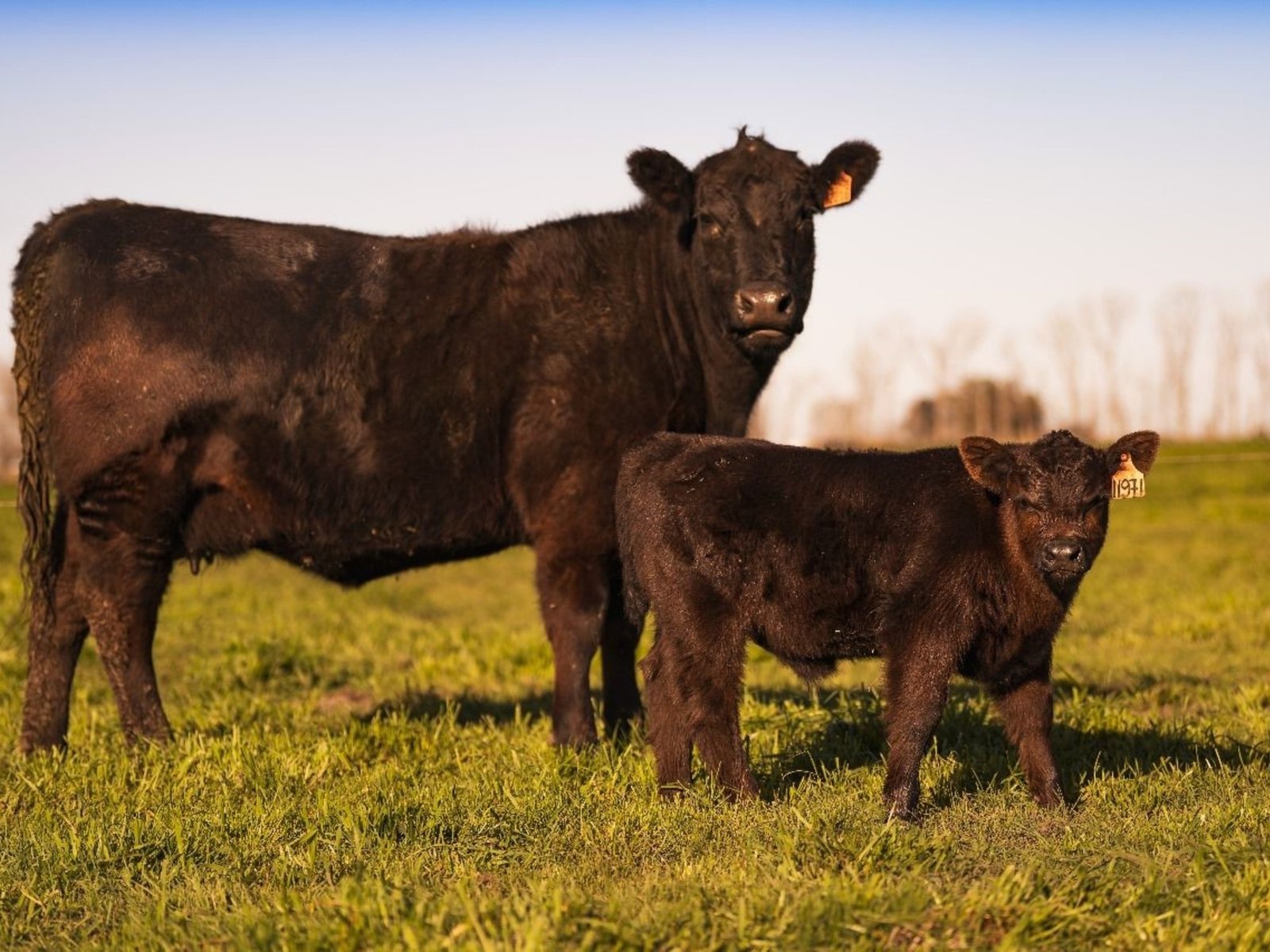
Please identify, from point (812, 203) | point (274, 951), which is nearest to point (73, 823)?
point (274, 951)

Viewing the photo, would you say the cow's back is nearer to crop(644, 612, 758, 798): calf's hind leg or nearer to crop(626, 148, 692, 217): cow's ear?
crop(626, 148, 692, 217): cow's ear

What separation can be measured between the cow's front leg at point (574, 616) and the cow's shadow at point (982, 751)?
45.4 inches

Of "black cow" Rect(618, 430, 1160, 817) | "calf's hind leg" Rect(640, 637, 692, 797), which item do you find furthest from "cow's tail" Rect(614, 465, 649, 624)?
"calf's hind leg" Rect(640, 637, 692, 797)

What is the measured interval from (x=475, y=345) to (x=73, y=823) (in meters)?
3.36

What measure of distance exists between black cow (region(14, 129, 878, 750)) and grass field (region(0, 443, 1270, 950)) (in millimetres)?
920

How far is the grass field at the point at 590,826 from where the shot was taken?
4359mm

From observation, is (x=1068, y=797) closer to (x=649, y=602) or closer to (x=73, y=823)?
(x=649, y=602)

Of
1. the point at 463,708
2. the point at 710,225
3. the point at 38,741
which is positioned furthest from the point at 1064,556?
the point at 38,741

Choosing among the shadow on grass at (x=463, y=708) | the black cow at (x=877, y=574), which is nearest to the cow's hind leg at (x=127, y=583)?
the shadow on grass at (x=463, y=708)

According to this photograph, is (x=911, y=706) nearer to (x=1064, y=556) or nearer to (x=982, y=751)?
(x=1064, y=556)

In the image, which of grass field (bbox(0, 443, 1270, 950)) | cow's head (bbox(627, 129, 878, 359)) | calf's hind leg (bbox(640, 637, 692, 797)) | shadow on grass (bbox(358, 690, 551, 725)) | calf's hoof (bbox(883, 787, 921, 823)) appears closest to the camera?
grass field (bbox(0, 443, 1270, 950))

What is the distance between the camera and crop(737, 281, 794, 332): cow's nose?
8008 mm

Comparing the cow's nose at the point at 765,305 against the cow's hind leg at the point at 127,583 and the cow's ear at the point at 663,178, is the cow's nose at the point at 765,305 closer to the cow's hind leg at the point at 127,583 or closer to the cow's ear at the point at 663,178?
the cow's ear at the point at 663,178

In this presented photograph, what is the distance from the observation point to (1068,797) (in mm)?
6625
